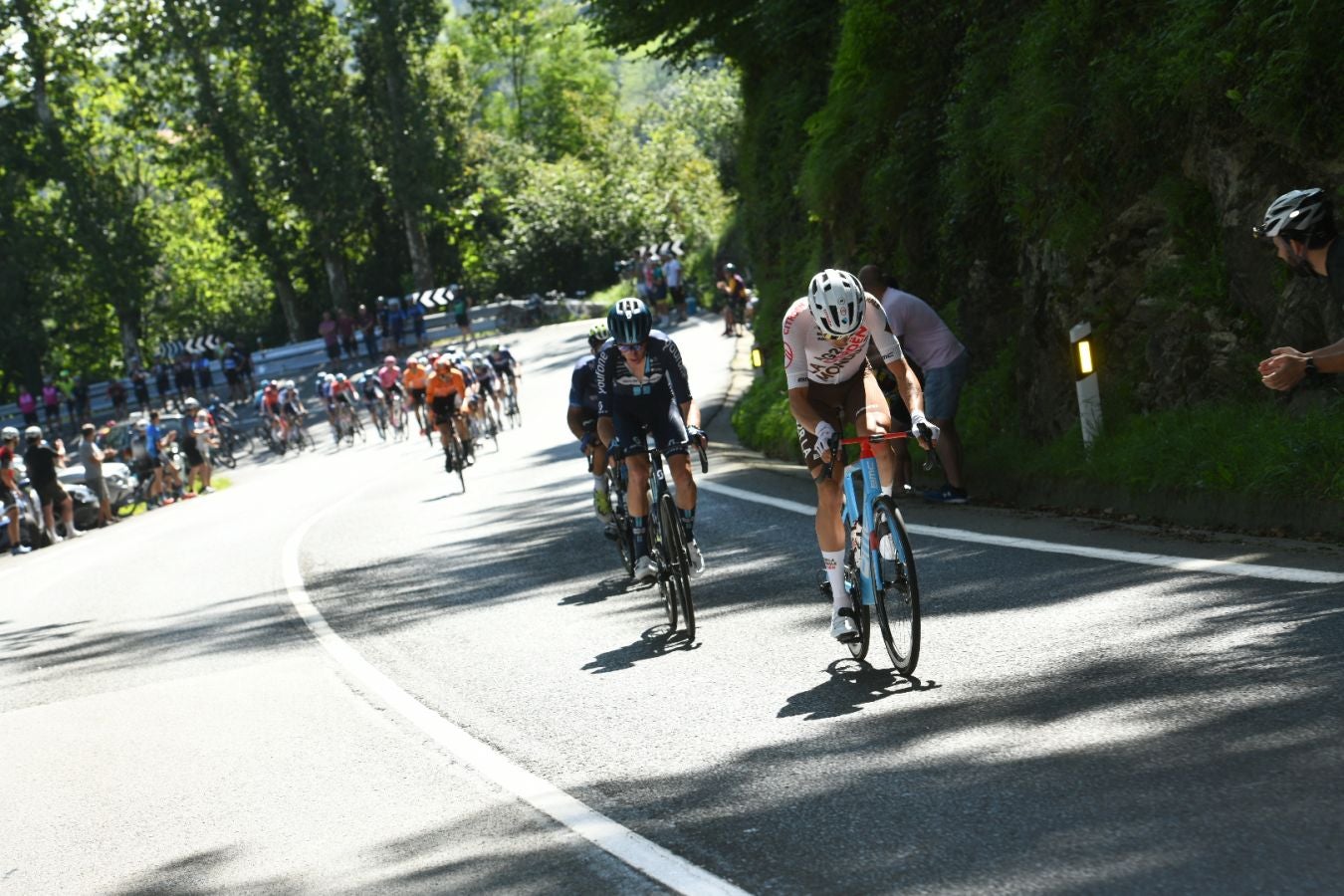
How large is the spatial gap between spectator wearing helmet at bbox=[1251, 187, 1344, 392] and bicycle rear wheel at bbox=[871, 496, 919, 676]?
61.6 inches

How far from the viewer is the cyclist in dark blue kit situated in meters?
9.64

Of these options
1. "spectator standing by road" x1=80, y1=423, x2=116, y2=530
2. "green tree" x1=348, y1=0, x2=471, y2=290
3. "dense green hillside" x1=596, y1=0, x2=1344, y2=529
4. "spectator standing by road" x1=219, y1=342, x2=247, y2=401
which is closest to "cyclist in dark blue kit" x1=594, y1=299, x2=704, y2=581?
"dense green hillside" x1=596, y1=0, x2=1344, y2=529

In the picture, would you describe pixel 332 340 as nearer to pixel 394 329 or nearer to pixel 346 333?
pixel 346 333

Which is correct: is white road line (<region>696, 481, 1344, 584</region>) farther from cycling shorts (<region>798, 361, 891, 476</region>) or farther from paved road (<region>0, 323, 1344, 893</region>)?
cycling shorts (<region>798, 361, 891, 476</region>)

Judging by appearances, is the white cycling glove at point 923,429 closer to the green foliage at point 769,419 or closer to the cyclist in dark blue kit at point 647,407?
the cyclist in dark blue kit at point 647,407

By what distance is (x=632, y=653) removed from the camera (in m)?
9.02

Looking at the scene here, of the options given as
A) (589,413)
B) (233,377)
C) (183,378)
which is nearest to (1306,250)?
(589,413)

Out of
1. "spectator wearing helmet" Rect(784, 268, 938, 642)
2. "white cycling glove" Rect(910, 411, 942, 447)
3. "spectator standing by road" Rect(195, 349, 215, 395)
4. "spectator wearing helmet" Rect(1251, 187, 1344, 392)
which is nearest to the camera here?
"spectator wearing helmet" Rect(1251, 187, 1344, 392)

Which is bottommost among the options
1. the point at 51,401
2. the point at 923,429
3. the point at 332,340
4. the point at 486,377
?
the point at 486,377

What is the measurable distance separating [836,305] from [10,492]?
74.9 feet

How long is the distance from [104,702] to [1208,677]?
22.1 ft

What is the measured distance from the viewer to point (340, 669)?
10031mm

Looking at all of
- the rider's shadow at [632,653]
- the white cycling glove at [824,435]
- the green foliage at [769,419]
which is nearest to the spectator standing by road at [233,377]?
the green foliage at [769,419]

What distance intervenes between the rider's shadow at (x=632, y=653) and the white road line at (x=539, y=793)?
36.6 inches
